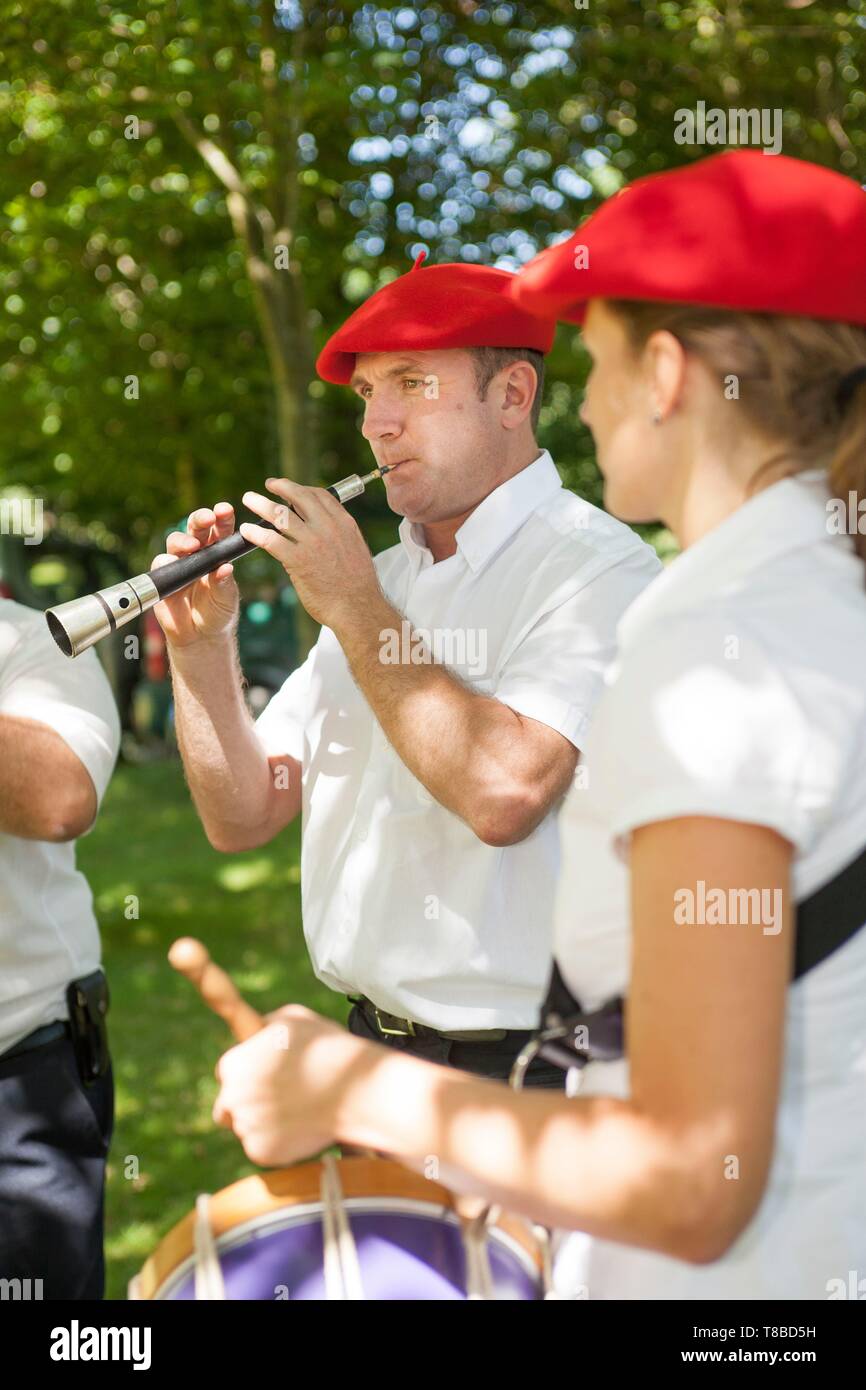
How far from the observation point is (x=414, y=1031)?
231 centimetres

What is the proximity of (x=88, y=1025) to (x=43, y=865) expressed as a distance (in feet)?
0.99

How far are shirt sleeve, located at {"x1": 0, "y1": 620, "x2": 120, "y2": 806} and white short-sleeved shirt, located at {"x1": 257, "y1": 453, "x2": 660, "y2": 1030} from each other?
0.38m

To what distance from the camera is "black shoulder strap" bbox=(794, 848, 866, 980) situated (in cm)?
112

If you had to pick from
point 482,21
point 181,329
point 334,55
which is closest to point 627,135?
point 482,21

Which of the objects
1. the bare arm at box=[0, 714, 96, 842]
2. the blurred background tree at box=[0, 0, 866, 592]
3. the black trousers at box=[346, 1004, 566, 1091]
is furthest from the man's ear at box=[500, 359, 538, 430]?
the blurred background tree at box=[0, 0, 866, 592]

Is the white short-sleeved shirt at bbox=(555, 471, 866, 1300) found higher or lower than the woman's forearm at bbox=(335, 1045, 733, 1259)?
higher

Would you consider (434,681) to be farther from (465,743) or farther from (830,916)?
(830,916)

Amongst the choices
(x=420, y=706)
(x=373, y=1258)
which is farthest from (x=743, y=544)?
(x=420, y=706)

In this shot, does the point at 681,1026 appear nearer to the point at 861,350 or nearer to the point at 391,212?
the point at 861,350

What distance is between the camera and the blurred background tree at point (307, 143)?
7078mm

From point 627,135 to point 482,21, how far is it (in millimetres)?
1241

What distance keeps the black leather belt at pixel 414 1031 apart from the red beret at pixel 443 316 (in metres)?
1.18

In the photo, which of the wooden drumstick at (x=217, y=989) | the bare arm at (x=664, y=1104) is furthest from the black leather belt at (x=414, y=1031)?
the bare arm at (x=664, y=1104)

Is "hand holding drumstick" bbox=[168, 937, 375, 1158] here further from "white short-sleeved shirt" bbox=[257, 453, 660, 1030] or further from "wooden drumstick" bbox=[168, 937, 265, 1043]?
"white short-sleeved shirt" bbox=[257, 453, 660, 1030]
